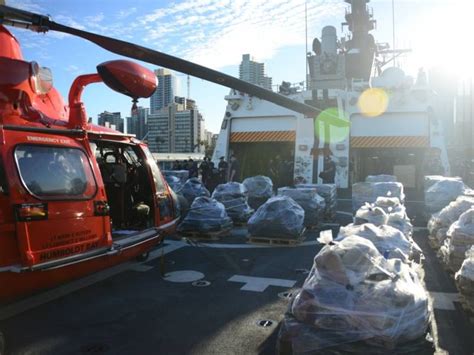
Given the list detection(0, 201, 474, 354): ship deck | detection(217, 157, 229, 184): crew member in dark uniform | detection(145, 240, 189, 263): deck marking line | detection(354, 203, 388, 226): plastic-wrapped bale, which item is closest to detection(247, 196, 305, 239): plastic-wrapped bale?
detection(0, 201, 474, 354): ship deck

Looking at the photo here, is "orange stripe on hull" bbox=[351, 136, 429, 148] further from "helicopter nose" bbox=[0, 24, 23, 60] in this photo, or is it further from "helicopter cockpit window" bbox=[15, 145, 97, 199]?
"helicopter nose" bbox=[0, 24, 23, 60]

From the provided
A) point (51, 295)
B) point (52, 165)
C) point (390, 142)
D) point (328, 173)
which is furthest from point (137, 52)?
point (390, 142)

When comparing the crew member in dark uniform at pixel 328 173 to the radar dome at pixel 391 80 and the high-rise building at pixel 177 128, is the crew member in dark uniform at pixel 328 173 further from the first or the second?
the high-rise building at pixel 177 128

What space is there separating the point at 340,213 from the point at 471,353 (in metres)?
8.13

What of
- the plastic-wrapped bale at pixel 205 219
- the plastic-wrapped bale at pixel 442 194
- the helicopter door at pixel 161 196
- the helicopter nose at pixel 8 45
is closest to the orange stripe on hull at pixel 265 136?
the plastic-wrapped bale at pixel 442 194

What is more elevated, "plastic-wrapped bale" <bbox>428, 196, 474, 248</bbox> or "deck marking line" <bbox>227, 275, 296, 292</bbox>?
"plastic-wrapped bale" <bbox>428, 196, 474, 248</bbox>

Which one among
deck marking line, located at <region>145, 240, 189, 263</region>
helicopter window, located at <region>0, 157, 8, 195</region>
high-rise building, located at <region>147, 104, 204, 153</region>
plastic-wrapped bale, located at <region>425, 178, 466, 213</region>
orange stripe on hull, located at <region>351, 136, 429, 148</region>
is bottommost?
deck marking line, located at <region>145, 240, 189, 263</region>

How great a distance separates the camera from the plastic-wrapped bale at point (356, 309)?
9.57ft

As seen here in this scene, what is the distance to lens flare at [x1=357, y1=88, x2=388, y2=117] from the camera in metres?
14.2

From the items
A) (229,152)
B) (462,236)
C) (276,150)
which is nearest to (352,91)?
(276,150)

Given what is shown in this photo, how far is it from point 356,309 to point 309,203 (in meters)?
6.21

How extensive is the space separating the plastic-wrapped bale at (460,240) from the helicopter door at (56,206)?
4145 millimetres

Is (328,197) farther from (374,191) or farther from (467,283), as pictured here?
(467,283)

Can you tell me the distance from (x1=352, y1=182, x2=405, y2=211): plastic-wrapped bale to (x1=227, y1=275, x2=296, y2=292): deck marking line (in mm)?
5124
